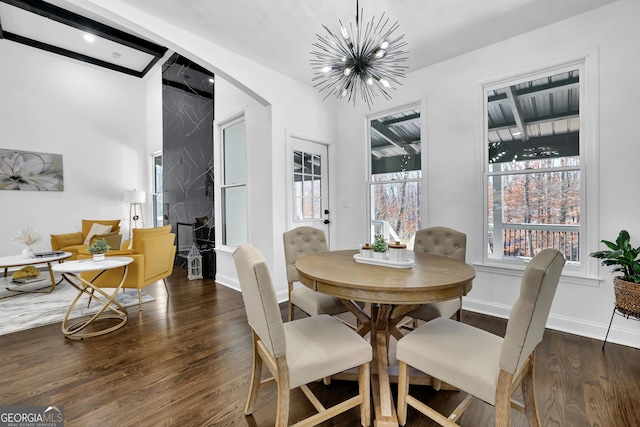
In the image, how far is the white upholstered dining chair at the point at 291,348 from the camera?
4.15 feet

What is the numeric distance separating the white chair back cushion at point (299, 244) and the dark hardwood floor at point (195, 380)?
2.48 feet

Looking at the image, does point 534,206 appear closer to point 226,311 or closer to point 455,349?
point 455,349

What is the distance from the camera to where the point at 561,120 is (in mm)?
2766

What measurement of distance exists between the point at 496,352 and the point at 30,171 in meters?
7.55

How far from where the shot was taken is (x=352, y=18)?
266 centimetres

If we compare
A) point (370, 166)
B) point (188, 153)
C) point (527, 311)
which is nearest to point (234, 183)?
point (188, 153)

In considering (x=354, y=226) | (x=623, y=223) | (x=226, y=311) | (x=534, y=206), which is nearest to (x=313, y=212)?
(x=354, y=226)

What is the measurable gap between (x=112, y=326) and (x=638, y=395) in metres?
4.14

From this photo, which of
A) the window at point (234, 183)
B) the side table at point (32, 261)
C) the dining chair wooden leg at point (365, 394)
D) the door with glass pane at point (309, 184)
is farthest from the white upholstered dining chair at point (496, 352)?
the side table at point (32, 261)

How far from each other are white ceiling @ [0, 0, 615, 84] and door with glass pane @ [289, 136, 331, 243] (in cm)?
128

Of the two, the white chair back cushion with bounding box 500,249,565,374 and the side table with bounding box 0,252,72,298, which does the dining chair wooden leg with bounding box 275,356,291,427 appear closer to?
the white chair back cushion with bounding box 500,249,565,374

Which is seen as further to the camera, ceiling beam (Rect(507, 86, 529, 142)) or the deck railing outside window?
ceiling beam (Rect(507, 86, 529, 142))

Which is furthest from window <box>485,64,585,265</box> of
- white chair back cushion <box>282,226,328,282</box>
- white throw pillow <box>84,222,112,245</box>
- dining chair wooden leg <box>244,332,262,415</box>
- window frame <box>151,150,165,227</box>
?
window frame <box>151,150,165,227</box>

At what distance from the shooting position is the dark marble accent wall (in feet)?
15.7
